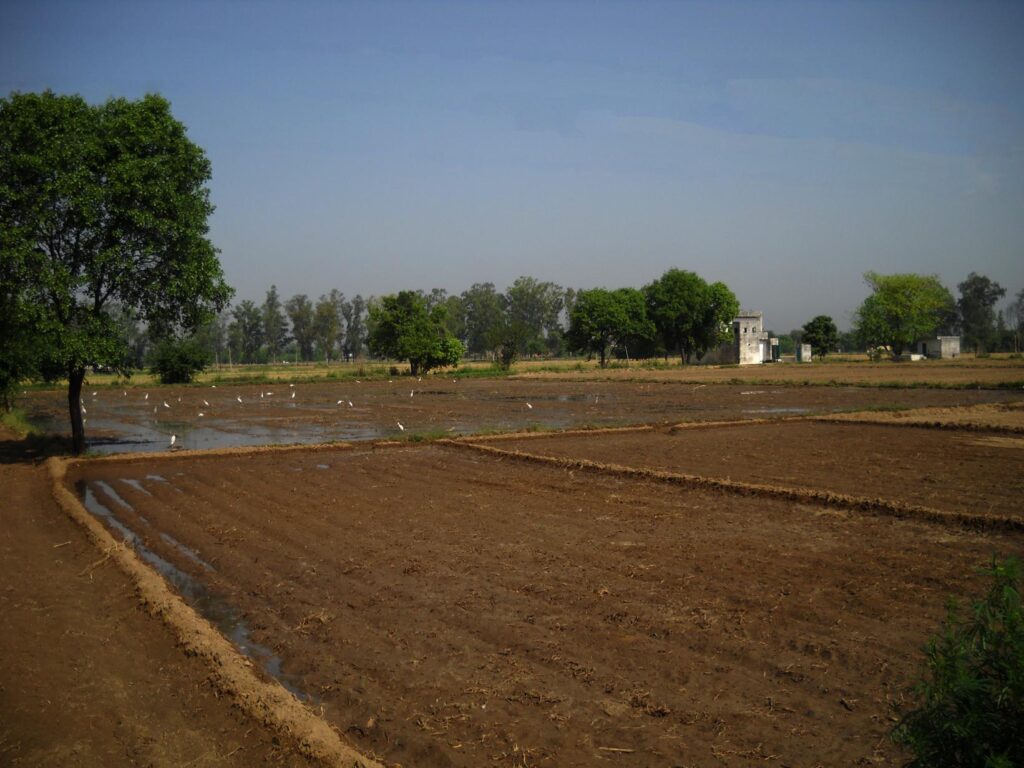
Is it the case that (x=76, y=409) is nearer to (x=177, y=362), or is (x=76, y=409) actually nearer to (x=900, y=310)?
(x=177, y=362)

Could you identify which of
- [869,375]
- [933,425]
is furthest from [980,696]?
[869,375]

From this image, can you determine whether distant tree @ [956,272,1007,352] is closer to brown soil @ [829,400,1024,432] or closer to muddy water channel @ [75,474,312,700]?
brown soil @ [829,400,1024,432]

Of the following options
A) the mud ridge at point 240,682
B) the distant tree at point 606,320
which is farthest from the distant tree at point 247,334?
the mud ridge at point 240,682

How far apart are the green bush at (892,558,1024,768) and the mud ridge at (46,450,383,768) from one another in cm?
322

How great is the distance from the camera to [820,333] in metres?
109

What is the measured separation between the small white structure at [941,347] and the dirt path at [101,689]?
109658mm

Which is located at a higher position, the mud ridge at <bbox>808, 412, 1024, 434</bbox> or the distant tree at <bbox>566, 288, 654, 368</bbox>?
the distant tree at <bbox>566, 288, 654, 368</bbox>

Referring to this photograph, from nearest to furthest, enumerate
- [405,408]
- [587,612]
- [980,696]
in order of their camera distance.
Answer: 1. [980,696]
2. [587,612]
3. [405,408]

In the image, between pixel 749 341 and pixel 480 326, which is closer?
pixel 749 341

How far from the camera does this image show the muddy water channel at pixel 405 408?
28.1m

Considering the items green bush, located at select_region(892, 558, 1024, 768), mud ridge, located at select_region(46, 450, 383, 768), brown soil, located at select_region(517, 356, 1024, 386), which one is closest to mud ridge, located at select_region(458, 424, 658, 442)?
mud ridge, located at select_region(46, 450, 383, 768)

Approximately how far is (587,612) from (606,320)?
9001 cm

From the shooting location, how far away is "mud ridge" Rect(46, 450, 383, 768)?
528cm

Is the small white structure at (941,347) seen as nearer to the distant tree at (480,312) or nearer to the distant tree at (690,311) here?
the distant tree at (690,311)
